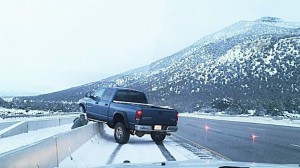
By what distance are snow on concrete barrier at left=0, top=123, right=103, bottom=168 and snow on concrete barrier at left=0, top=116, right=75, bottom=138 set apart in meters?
9.55

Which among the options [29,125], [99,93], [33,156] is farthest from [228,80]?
[33,156]

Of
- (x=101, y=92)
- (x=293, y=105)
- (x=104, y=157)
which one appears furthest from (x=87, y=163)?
(x=293, y=105)

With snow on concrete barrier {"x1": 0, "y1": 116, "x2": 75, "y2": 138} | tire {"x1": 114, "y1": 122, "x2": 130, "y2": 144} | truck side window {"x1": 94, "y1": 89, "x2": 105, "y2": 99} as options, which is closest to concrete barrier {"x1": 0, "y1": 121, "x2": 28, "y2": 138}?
snow on concrete barrier {"x1": 0, "y1": 116, "x2": 75, "y2": 138}

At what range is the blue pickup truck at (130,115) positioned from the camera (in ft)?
57.6

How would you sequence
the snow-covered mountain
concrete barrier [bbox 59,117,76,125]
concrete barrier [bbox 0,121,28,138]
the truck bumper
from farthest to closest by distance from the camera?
the snow-covered mountain, concrete barrier [bbox 59,117,76,125], concrete barrier [bbox 0,121,28,138], the truck bumper

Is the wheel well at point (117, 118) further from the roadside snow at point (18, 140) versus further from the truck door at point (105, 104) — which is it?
the roadside snow at point (18, 140)

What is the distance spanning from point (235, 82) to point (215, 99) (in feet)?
17.4

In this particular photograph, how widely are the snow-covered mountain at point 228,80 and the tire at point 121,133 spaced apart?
40.4m

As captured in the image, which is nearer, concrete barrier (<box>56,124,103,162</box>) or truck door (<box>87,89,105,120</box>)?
concrete barrier (<box>56,124,103,162</box>)

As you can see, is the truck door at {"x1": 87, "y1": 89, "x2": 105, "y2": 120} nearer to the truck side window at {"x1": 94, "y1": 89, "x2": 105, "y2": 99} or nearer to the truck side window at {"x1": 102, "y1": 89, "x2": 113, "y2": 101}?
the truck side window at {"x1": 94, "y1": 89, "x2": 105, "y2": 99}

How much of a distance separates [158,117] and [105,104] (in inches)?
119

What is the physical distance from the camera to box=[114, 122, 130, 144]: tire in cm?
1788

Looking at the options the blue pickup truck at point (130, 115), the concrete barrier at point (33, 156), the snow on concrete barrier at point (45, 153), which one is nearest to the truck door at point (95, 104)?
the blue pickup truck at point (130, 115)

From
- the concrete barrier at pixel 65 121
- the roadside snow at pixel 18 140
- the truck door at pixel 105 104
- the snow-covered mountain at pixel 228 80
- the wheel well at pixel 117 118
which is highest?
the snow-covered mountain at pixel 228 80
